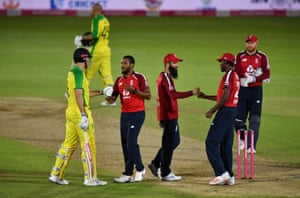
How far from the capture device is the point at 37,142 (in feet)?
53.7

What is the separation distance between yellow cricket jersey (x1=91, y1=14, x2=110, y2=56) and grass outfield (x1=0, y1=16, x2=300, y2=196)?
1546mm

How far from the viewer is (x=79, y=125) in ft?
40.9

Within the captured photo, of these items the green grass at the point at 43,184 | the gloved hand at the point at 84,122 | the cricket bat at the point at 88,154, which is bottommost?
the green grass at the point at 43,184

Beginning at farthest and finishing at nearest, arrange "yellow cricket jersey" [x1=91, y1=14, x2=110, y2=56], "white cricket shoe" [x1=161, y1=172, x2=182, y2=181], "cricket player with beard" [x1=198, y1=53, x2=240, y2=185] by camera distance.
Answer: "yellow cricket jersey" [x1=91, y1=14, x2=110, y2=56] < "white cricket shoe" [x1=161, y1=172, x2=182, y2=181] < "cricket player with beard" [x1=198, y1=53, x2=240, y2=185]

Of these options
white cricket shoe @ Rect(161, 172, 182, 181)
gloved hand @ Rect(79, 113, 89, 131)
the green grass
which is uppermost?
gloved hand @ Rect(79, 113, 89, 131)

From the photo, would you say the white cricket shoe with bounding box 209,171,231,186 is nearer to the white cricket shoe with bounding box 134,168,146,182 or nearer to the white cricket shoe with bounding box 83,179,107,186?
the white cricket shoe with bounding box 134,168,146,182

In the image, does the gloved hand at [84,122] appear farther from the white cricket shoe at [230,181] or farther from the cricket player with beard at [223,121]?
the white cricket shoe at [230,181]

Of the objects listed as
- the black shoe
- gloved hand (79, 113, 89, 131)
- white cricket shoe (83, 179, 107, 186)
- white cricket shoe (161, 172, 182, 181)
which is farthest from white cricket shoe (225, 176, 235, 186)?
gloved hand (79, 113, 89, 131)

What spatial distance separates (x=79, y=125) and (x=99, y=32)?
26.7 ft

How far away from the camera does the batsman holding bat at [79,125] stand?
1259 centimetres

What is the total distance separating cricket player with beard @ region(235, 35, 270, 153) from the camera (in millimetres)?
15984

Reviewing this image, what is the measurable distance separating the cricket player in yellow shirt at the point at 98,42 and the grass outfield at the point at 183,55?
913 millimetres

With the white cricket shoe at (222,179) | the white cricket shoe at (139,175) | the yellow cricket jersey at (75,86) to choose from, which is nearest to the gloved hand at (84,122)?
the yellow cricket jersey at (75,86)

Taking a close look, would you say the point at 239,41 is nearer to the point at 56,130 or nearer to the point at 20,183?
the point at 56,130
